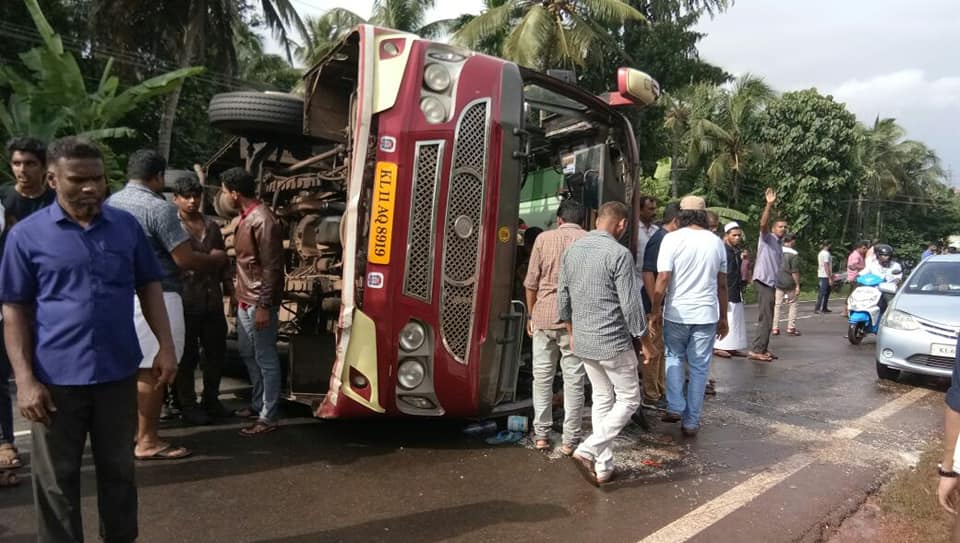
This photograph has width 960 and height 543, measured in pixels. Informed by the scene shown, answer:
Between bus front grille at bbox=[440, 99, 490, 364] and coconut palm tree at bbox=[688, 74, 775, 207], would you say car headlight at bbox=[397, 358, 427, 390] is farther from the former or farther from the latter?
coconut palm tree at bbox=[688, 74, 775, 207]

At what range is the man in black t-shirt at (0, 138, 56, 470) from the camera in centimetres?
375

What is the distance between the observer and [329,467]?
160 inches

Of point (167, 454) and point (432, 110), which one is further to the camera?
point (167, 454)

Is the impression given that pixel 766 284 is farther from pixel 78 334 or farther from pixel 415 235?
pixel 78 334

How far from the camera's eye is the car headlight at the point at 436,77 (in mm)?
3963

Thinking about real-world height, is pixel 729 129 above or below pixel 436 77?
above

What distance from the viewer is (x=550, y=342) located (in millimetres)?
4434

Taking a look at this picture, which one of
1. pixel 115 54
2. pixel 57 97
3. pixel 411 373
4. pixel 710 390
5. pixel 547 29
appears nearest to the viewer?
pixel 411 373

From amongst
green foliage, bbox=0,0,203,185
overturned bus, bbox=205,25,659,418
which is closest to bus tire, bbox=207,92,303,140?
overturned bus, bbox=205,25,659,418

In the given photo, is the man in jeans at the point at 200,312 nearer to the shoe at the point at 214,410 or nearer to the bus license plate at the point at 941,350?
the shoe at the point at 214,410

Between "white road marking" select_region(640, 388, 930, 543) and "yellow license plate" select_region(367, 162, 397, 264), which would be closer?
"white road marking" select_region(640, 388, 930, 543)

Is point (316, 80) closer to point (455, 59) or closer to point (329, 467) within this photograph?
point (455, 59)

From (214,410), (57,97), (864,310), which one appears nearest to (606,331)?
(214,410)

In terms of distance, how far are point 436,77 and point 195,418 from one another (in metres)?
2.90
